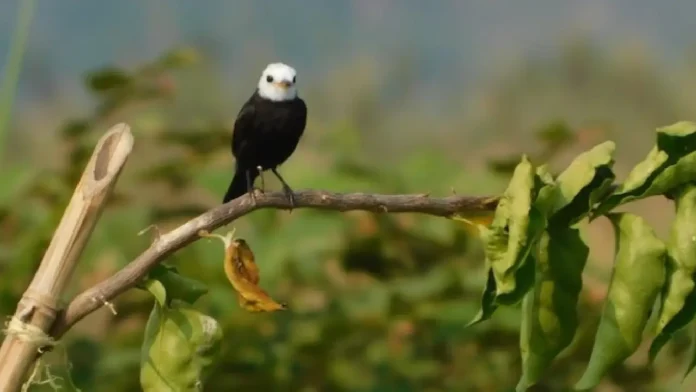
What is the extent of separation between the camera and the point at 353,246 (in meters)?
1.05

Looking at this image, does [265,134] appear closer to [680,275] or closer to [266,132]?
[266,132]

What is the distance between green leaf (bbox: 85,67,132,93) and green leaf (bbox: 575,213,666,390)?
63 centimetres

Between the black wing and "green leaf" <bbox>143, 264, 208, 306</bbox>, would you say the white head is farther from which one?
"green leaf" <bbox>143, 264, 208, 306</bbox>

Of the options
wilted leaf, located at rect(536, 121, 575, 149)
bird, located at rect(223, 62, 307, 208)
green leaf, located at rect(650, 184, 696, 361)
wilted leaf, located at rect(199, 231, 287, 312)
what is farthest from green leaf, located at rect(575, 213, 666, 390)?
wilted leaf, located at rect(536, 121, 575, 149)

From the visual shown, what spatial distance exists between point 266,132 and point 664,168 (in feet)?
1.44

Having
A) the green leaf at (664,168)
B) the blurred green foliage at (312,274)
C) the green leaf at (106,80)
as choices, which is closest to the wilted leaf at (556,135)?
the blurred green foliage at (312,274)

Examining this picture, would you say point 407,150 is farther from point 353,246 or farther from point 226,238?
point 226,238

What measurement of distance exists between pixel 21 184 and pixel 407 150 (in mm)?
979

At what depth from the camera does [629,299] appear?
42 cm

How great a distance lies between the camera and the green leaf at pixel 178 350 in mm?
420

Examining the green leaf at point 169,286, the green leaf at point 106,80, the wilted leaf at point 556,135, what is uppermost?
the green leaf at point 169,286

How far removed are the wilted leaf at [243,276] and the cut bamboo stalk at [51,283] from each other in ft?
0.16

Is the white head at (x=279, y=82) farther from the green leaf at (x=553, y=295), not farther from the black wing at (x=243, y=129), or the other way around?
the green leaf at (x=553, y=295)

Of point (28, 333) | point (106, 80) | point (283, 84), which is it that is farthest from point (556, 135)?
point (28, 333)
